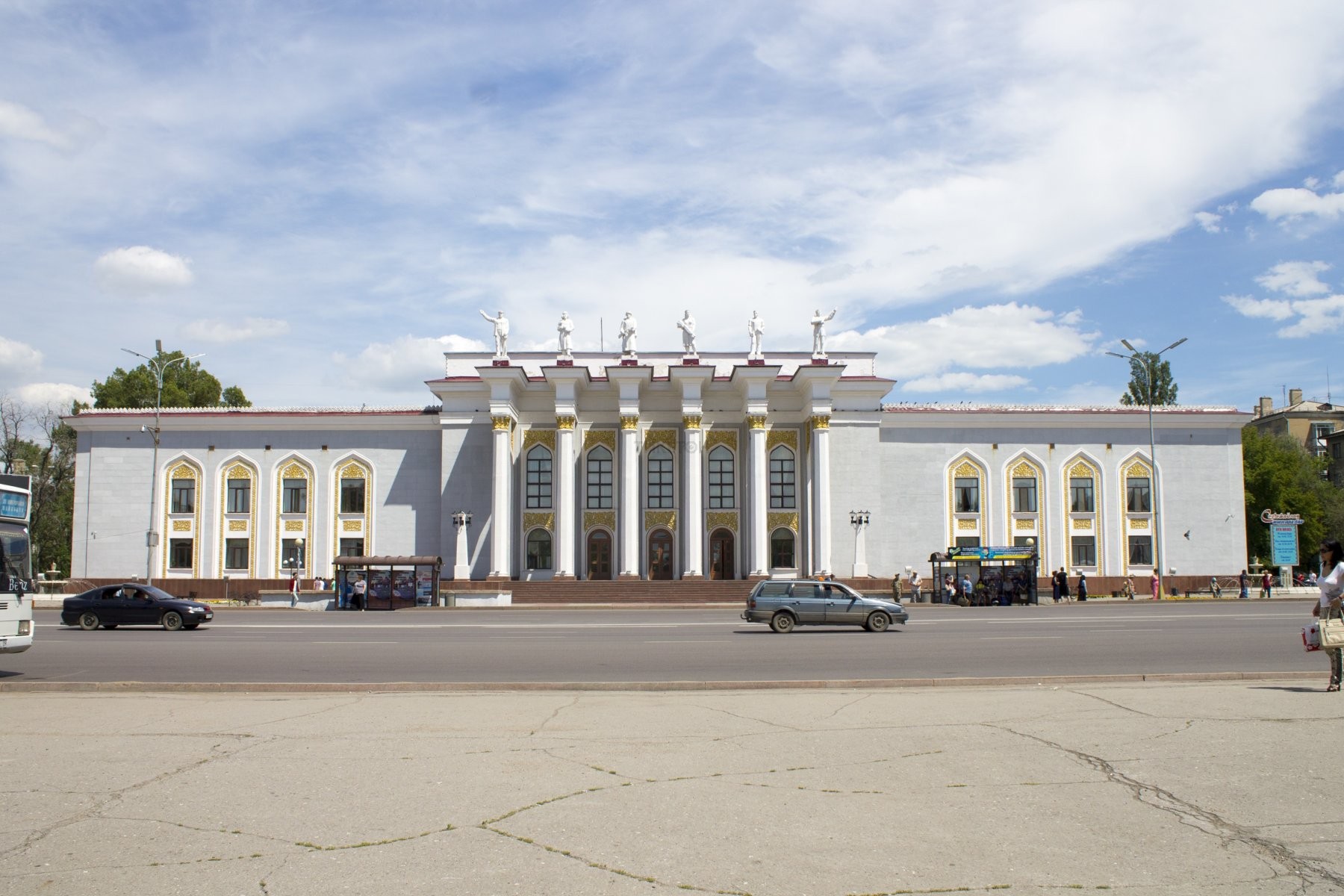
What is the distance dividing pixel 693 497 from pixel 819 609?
2656 cm

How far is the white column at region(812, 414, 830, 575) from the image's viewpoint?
50875 mm

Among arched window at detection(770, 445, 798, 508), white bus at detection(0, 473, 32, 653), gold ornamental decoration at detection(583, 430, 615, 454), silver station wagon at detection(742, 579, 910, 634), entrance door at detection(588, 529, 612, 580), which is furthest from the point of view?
gold ornamental decoration at detection(583, 430, 615, 454)

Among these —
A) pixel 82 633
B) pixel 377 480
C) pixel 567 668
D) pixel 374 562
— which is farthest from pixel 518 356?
pixel 567 668

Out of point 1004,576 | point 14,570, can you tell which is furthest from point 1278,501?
point 14,570

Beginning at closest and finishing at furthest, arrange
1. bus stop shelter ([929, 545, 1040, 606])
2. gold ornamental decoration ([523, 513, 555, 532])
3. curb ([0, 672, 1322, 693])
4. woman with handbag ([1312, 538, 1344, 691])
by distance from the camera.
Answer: woman with handbag ([1312, 538, 1344, 691])
curb ([0, 672, 1322, 693])
bus stop shelter ([929, 545, 1040, 606])
gold ornamental decoration ([523, 513, 555, 532])

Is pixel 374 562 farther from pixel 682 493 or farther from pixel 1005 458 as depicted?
pixel 1005 458

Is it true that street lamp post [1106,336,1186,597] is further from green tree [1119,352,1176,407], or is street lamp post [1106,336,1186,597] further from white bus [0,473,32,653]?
white bus [0,473,32,653]

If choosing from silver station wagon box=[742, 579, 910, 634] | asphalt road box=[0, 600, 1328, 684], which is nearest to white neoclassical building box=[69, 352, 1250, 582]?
asphalt road box=[0, 600, 1328, 684]

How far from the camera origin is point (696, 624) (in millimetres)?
28938

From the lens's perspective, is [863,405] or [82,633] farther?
[863,405]

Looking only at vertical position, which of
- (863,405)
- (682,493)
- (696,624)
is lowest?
(696,624)

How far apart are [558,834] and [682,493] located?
4780 centimetres

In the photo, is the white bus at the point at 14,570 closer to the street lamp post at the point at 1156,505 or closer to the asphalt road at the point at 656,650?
the asphalt road at the point at 656,650

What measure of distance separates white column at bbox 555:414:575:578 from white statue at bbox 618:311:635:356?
4.83 m
